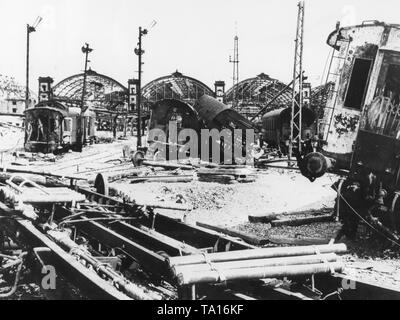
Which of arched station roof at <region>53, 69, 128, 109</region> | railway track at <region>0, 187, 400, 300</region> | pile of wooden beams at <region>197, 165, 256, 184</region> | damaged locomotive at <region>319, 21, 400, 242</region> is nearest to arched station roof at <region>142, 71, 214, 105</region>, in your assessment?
arched station roof at <region>53, 69, 128, 109</region>

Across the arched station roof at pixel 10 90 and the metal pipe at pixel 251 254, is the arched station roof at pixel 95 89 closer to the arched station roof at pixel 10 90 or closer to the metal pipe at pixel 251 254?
the arched station roof at pixel 10 90

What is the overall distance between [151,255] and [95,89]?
173 feet

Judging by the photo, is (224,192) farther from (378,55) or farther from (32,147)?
(32,147)

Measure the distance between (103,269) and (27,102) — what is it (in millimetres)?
29181

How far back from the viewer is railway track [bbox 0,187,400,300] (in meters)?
4.76

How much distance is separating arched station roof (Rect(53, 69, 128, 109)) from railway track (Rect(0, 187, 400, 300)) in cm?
4746

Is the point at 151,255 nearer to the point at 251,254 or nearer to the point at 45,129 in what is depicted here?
the point at 251,254

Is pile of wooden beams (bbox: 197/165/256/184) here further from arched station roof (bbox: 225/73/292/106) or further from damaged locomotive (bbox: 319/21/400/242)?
arched station roof (bbox: 225/73/292/106)

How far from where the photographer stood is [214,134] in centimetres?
2620

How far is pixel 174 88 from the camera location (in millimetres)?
55062

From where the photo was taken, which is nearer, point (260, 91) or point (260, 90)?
point (260, 90)

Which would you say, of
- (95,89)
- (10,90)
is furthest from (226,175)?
(10,90)

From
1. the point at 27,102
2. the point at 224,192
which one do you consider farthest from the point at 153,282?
the point at 27,102

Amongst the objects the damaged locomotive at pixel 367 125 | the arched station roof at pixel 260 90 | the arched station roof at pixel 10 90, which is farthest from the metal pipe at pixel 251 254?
the arched station roof at pixel 10 90
